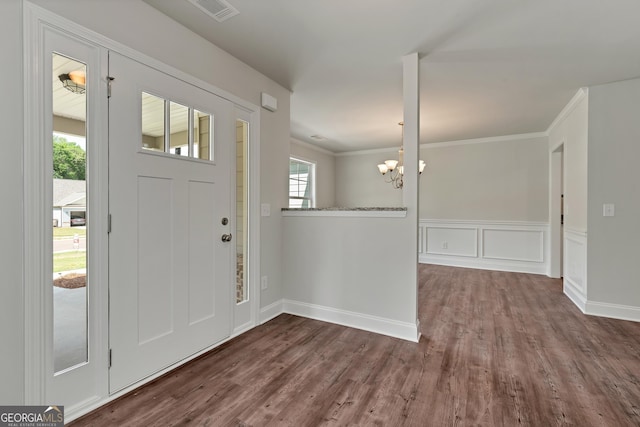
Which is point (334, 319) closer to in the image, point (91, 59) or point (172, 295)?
point (172, 295)

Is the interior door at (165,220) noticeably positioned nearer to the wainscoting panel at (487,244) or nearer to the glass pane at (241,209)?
the glass pane at (241,209)

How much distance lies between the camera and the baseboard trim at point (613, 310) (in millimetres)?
3056

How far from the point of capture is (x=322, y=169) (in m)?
6.90

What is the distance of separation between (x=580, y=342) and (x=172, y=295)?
339 centimetres

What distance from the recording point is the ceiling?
2006 millimetres

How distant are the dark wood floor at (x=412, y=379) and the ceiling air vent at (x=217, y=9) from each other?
8.22 feet

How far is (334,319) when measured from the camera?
2.97 metres

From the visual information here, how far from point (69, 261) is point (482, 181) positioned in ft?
20.2

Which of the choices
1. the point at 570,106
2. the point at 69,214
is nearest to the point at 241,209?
the point at 69,214

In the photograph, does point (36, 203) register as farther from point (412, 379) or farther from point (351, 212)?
point (412, 379)

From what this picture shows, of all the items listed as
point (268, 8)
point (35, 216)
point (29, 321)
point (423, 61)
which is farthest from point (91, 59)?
point (423, 61)

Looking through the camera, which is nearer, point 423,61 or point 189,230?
point 189,230

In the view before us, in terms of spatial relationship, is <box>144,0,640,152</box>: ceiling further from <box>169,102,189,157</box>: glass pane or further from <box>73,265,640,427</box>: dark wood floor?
<box>73,265,640,427</box>: dark wood floor

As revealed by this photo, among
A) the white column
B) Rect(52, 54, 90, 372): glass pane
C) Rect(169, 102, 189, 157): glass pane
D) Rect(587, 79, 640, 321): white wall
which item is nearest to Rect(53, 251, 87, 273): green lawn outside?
Rect(52, 54, 90, 372): glass pane
